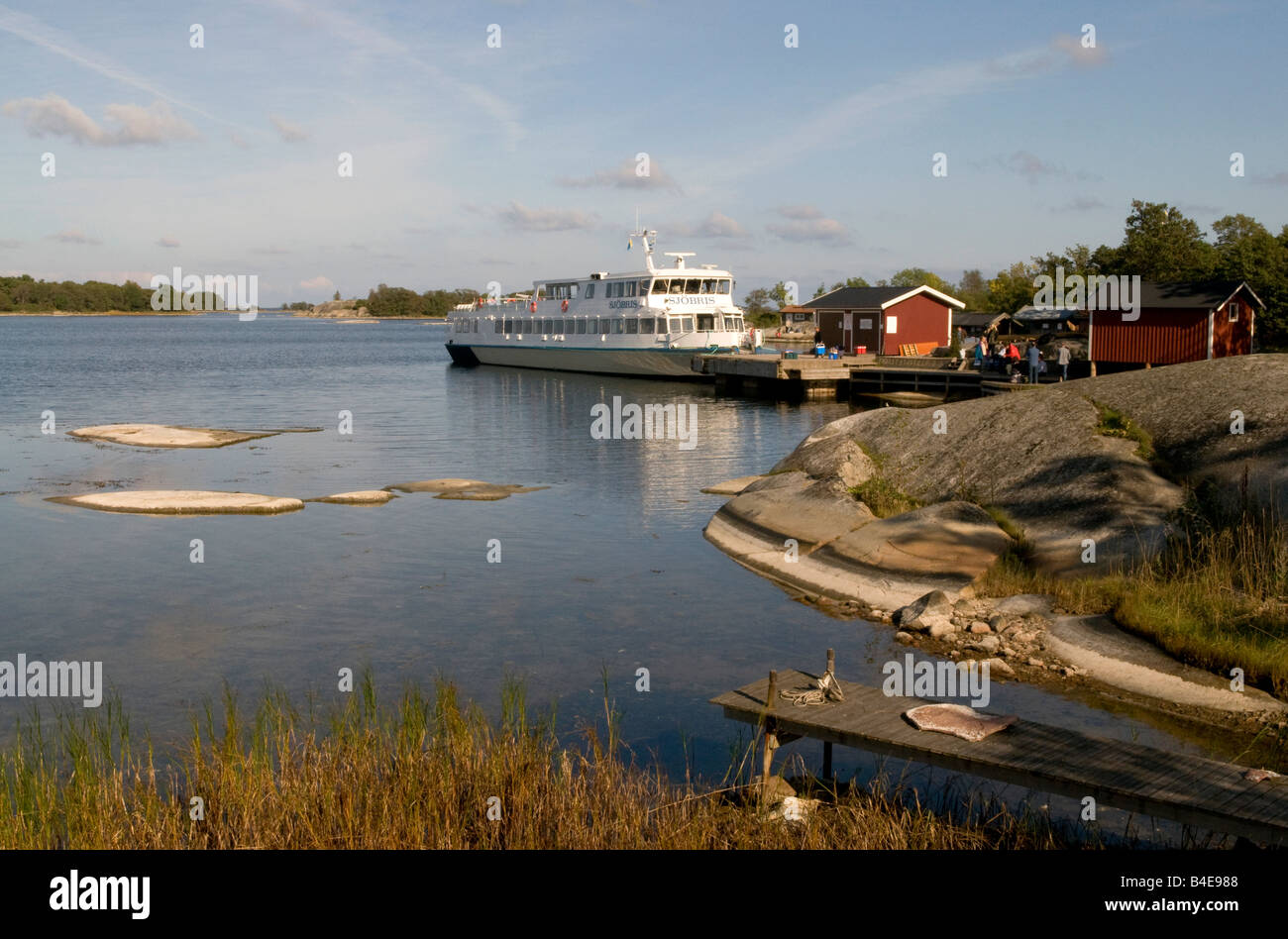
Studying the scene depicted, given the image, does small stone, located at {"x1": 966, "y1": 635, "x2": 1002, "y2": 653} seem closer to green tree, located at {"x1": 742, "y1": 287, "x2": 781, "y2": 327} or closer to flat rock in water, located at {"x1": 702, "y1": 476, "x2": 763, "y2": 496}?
flat rock in water, located at {"x1": 702, "y1": 476, "x2": 763, "y2": 496}

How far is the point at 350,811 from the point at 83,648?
8870 mm

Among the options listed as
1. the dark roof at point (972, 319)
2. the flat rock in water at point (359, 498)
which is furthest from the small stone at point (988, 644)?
the dark roof at point (972, 319)

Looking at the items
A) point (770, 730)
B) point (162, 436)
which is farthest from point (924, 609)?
point (162, 436)

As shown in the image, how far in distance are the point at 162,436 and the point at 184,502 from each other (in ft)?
43.4

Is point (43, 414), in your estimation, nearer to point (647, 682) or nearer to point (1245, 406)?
point (647, 682)

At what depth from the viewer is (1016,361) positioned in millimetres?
44375

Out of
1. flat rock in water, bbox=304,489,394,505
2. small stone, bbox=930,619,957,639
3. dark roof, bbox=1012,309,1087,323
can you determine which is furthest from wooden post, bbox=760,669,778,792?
dark roof, bbox=1012,309,1087,323

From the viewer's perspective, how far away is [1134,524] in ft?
53.3

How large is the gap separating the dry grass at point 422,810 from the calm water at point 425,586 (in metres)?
2.44

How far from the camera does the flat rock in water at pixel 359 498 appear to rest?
84.3 feet

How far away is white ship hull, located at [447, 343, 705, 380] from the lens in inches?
2498

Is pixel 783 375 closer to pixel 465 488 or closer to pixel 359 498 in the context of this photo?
pixel 465 488

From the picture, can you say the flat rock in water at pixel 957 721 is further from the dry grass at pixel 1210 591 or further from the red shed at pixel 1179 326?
the red shed at pixel 1179 326
